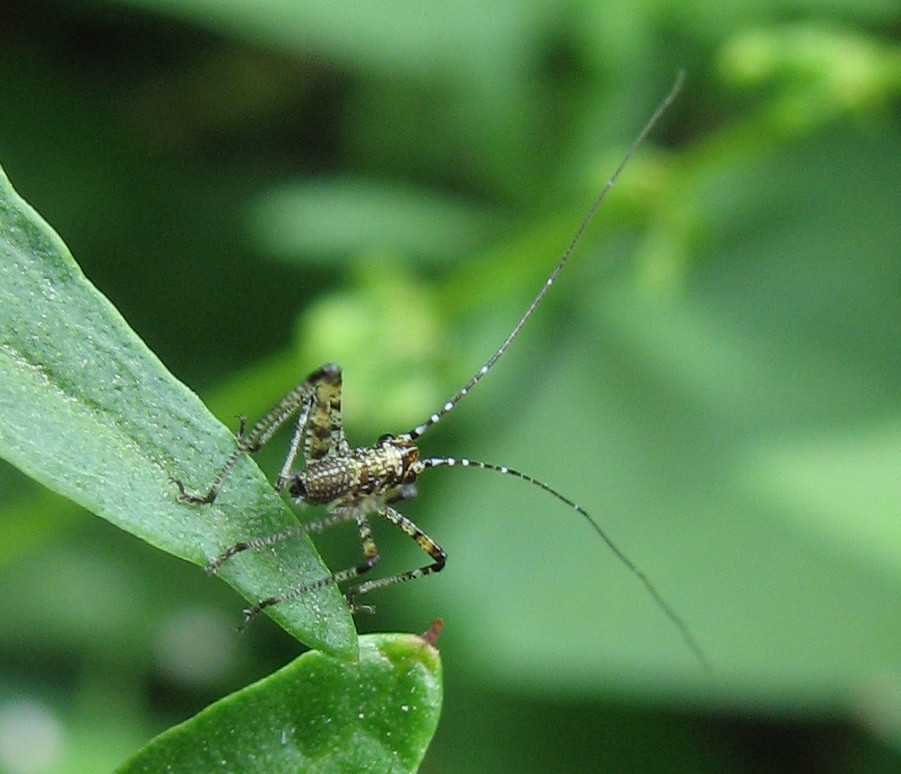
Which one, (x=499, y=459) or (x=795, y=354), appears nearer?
(x=499, y=459)

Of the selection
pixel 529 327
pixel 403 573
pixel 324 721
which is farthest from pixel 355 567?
pixel 529 327

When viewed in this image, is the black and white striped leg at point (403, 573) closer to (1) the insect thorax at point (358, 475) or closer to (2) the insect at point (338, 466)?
(2) the insect at point (338, 466)

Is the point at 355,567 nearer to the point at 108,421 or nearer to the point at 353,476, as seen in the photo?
the point at 353,476

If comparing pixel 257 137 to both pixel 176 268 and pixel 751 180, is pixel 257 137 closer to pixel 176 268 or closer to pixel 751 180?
pixel 176 268

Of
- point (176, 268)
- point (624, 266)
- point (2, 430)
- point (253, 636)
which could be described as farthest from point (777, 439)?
point (2, 430)

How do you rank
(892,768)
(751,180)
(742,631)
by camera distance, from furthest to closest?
(751,180), (892,768), (742,631)

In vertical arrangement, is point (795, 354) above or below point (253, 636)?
above
